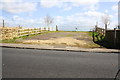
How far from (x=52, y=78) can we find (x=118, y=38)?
1200 centimetres

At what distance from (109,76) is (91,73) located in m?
0.69

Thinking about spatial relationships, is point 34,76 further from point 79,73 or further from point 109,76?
point 109,76

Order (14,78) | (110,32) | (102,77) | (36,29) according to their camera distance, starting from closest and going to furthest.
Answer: (14,78)
(102,77)
(110,32)
(36,29)

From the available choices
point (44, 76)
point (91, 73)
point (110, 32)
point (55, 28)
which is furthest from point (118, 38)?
point (55, 28)

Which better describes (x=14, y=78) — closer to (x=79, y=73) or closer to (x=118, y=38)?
(x=79, y=73)

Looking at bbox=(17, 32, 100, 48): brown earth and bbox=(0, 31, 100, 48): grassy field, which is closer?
bbox=(17, 32, 100, 48): brown earth

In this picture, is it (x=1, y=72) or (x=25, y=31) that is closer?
(x=1, y=72)

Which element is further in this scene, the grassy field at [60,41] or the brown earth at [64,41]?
the grassy field at [60,41]

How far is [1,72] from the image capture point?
6.07m

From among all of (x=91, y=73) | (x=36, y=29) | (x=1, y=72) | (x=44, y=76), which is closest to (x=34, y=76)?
(x=44, y=76)

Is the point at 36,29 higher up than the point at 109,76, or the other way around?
the point at 36,29

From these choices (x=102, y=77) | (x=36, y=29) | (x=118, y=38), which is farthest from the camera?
(x=36, y=29)

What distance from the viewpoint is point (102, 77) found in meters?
5.74

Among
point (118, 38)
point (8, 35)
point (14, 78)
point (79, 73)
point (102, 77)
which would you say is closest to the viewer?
point (14, 78)
